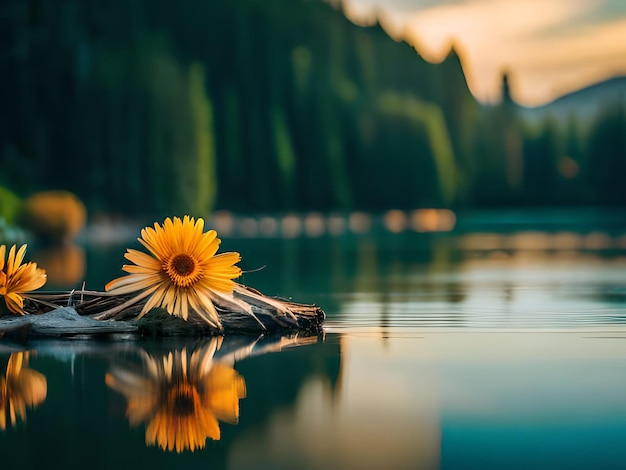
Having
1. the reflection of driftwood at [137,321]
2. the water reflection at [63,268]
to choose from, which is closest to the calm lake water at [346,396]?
the reflection of driftwood at [137,321]

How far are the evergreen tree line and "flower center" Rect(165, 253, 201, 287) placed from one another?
23858 mm

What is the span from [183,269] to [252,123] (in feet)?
A: 134

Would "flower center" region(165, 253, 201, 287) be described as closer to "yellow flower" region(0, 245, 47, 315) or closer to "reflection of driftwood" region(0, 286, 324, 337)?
"reflection of driftwood" region(0, 286, 324, 337)

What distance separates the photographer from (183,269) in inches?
207

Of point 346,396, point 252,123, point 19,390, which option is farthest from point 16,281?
point 252,123

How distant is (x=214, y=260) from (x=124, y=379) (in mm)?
1511

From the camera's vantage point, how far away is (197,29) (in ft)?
210

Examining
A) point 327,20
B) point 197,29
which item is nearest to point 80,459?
point 197,29

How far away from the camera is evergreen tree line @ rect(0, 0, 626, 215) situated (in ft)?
→ 104

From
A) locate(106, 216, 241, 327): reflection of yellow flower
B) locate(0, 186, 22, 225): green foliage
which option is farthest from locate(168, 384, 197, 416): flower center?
locate(0, 186, 22, 225): green foliage

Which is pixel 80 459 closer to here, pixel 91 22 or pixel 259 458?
pixel 259 458

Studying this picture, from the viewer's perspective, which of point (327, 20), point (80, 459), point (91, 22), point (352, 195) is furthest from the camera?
point (327, 20)

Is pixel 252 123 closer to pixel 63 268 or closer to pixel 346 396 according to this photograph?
pixel 63 268

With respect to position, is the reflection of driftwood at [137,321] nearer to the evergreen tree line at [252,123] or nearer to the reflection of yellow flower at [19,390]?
the reflection of yellow flower at [19,390]
